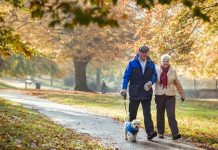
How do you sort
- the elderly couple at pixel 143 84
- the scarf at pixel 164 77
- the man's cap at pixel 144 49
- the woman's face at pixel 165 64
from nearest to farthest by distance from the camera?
the man's cap at pixel 144 49 < the elderly couple at pixel 143 84 < the woman's face at pixel 165 64 < the scarf at pixel 164 77

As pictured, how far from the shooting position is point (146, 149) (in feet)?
29.7

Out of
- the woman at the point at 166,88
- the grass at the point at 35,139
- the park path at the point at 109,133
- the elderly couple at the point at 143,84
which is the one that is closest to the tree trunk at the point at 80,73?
the park path at the point at 109,133

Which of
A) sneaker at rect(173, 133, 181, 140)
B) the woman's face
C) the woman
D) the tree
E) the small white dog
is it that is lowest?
sneaker at rect(173, 133, 181, 140)

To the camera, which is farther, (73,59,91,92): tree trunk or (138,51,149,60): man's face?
(73,59,91,92): tree trunk

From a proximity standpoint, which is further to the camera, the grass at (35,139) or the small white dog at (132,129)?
the small white dog at (132,129)

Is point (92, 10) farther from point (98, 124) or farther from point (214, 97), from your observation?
point (214, 97)

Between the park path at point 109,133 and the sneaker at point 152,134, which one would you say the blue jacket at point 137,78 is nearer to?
the sneaker at point 152,134

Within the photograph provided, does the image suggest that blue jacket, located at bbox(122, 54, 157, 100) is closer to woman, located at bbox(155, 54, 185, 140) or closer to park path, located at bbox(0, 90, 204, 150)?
woman, located at bbox(155, 54, 185, 140)

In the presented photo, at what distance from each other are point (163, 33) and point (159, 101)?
6997mm

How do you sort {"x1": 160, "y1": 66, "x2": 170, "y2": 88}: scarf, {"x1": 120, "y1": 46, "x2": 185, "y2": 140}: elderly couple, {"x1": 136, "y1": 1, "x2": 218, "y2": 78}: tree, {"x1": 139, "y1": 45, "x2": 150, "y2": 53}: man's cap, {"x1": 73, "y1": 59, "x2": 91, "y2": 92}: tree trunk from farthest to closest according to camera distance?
{"x1": 73, "y1": 59, "x2": 91, "y2": 92}: tree trunk < {"x1": 136, "y1": 1, "x2": 218, "y2": 78}: tree < {"x1": 160, "y1": 66, "x2": 170, "y2": 88}: scarf < {"x1": 120, "y1": 46, "x2": 185, "y2": 140}: elderly couple < {"x1": 139, "y1": 45, "x2": 150, "y2": 53}: man's cap

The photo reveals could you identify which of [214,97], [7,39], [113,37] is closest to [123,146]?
[7,39]

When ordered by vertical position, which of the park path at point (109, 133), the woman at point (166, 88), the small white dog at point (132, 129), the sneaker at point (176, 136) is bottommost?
the park path at point (109, 133)

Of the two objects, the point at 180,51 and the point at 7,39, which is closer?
the point at 7,39

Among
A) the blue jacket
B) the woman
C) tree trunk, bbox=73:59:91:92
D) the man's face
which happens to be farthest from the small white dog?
tree trunk, bbox=73:59:91:92
